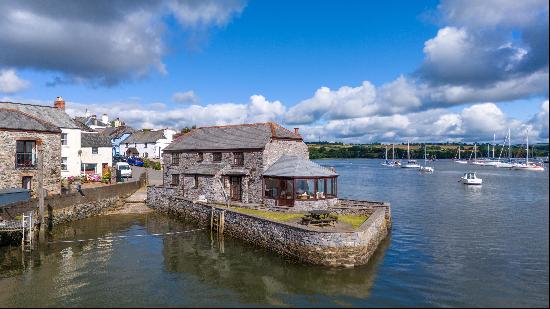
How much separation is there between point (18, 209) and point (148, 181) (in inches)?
851

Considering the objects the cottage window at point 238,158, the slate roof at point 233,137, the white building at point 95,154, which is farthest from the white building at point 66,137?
the cottage window at point 238,158

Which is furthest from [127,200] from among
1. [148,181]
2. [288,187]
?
[288,187]

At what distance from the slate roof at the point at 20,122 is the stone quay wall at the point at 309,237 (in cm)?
1554

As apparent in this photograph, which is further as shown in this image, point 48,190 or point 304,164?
point 48,190

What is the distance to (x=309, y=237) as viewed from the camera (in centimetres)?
2150

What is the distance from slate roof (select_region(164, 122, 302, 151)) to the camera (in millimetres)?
33812

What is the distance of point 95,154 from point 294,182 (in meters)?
29.5

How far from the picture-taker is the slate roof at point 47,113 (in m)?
39.5

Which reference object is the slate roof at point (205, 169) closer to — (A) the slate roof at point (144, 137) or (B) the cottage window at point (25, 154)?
(B) the cottage window at point (25, 154)

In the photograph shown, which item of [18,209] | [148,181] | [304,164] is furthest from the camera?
[148,181]

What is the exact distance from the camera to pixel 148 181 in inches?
1954

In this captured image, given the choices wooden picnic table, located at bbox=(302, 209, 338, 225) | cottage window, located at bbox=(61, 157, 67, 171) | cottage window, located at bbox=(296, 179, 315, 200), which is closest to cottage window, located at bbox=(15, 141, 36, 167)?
cottage window, located at bbox=(61, 157, 67, 171)

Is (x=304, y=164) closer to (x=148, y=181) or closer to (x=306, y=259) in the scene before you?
(x=306, y=259)

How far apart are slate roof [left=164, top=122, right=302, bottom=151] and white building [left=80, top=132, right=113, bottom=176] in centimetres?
1234
